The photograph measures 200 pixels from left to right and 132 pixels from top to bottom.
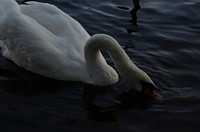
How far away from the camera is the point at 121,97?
26.6 feet

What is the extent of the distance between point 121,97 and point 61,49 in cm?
121

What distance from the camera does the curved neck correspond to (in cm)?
791

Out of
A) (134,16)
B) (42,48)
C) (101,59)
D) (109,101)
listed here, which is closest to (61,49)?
(42,48)

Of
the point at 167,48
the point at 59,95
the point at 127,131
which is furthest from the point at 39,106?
the point at 167,48

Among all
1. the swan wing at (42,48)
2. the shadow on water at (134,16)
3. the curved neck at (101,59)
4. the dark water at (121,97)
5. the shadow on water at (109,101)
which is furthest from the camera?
the shadow on water at (134,16)

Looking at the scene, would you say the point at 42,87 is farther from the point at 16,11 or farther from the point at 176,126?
the point at 176,126

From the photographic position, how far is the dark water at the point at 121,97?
736 cm

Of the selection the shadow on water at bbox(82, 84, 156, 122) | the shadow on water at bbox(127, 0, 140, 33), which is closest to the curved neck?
the shadow on water at bbox(82, 84, 156, 122)

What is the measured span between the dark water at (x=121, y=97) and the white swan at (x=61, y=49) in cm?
19

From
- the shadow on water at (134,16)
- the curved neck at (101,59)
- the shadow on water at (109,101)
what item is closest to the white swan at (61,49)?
the curved neck at (101,59)

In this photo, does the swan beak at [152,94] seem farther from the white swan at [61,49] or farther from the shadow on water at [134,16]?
the shadow on water at [134,16]

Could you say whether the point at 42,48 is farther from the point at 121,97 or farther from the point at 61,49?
the point at 121,97

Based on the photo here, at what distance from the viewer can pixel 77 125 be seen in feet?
23.9

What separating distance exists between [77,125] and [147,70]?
210cm
